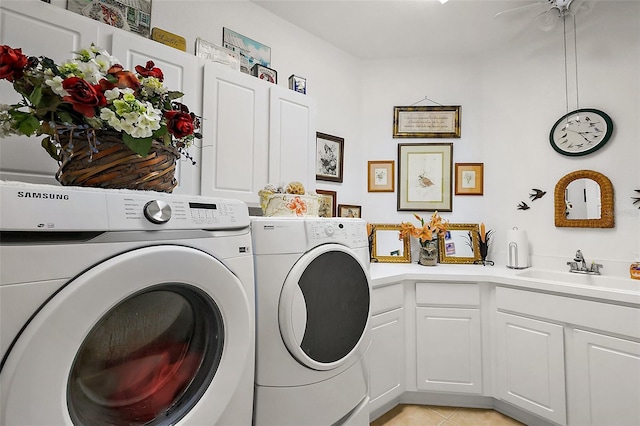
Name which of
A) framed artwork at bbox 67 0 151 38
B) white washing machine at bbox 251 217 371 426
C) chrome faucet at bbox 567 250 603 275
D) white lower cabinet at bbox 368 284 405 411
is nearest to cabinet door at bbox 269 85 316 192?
white washing machine at bbox 251 217 371 426

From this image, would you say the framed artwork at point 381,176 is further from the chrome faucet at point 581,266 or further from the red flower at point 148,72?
the red flower at point 148,72

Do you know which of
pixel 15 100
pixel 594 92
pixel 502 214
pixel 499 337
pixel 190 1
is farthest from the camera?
pixel 502 214

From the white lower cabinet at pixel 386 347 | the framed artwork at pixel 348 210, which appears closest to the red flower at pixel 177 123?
the white lower cabinet at pixel 386 347

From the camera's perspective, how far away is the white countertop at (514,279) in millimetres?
1476

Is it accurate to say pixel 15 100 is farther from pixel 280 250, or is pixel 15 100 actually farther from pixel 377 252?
pixel 377 252

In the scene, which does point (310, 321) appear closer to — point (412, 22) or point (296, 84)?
point (296, 84)

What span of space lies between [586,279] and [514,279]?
0.54 m

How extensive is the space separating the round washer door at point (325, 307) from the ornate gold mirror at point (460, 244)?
1259mm

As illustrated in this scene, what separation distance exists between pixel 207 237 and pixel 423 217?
203 cm

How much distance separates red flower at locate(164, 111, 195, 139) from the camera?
0.94 m

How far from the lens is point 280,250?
3.67ft

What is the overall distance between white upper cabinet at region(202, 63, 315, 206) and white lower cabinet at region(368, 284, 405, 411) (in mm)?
820

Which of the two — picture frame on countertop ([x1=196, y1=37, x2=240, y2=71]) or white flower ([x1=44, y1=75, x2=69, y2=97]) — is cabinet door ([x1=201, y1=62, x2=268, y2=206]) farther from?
white flower ([x1=44, y1=75, x2=69, y2=97])

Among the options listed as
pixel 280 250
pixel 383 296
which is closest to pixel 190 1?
pixel 280 250
